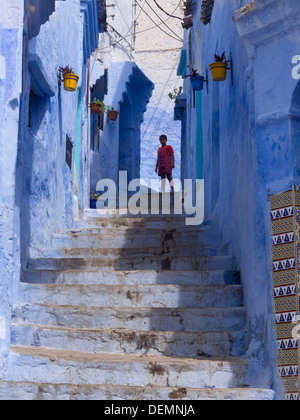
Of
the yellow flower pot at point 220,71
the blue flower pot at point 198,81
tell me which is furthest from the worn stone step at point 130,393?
the blue flower pot at point 198,81

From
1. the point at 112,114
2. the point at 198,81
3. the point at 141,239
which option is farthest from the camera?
the point at 112,114

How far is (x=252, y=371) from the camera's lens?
5250 mm

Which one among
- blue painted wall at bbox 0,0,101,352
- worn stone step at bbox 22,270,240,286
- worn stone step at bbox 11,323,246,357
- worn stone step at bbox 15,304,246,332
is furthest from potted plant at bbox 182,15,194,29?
worn stone step at bbox 11,323,246,357

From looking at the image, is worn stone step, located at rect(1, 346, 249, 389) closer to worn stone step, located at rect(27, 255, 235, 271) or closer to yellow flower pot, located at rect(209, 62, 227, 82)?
worn stone step, located at rect(27, 255, 235, 271)

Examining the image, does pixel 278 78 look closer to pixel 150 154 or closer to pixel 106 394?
pixel 106 394

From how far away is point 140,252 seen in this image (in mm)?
7648

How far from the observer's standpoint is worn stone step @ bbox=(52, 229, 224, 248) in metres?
7.96

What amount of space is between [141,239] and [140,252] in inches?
15.4

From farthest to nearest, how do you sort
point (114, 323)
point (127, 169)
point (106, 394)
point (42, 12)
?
point (127, 169)
point (42, 12)
point (114, 323)
point (106, 394)

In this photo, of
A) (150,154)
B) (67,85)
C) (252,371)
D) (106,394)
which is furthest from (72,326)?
(150,154)

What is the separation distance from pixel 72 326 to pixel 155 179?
45.7 feet

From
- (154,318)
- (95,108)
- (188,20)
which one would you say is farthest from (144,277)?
(188,20)

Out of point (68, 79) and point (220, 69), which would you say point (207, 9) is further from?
point (220, 69)

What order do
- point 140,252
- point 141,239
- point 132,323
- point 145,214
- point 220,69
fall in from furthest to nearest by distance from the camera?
point 145,214, point 141,239, point 140,252, point 220,69, point 132,323
